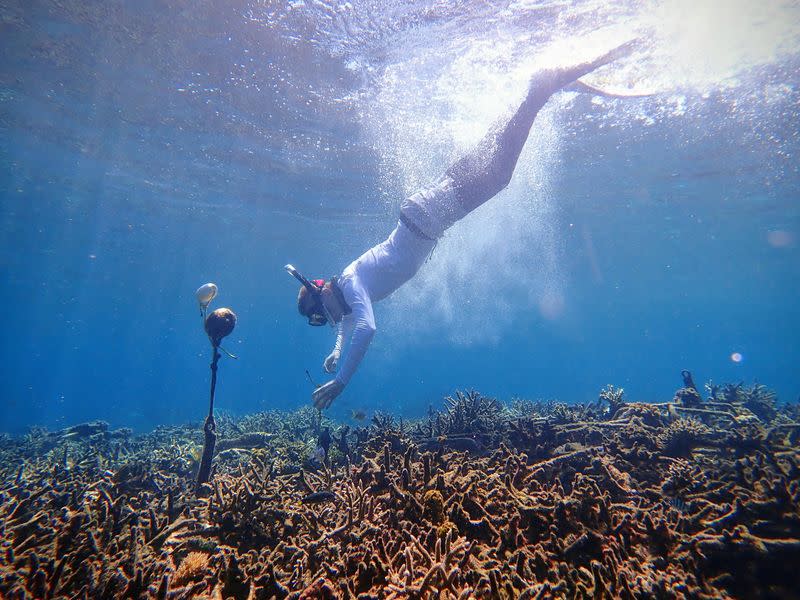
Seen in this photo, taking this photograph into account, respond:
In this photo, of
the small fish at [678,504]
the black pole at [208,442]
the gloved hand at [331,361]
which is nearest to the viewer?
the small fish at [678,504]

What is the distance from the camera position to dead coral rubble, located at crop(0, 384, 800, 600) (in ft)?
6.48

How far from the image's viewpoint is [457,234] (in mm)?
26266

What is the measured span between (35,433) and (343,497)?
14605 mm

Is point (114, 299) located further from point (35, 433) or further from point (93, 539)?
point (93, 539)

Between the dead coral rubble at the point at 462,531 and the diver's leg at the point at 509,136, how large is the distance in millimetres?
4614

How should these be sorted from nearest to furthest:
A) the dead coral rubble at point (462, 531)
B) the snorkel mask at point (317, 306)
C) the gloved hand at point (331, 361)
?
the dead coral rubble at point (462, 531) → the gloved hand at point (331, 361) → the snorkel mask at point (317, 306)

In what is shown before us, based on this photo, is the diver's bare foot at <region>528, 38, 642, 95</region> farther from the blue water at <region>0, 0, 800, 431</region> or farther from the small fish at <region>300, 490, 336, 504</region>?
the small fish at <region>300, 490, 336, 504</region>

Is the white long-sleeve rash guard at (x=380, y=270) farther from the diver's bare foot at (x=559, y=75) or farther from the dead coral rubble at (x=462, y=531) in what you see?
the diver's bare foot at (x=559, y=75)

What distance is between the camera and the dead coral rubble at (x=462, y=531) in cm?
197

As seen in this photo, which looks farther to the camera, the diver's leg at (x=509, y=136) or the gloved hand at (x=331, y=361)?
the diver's leg at (x=509, y=136)

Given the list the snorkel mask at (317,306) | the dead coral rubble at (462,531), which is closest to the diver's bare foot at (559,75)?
the snorkel mask at (317,306)

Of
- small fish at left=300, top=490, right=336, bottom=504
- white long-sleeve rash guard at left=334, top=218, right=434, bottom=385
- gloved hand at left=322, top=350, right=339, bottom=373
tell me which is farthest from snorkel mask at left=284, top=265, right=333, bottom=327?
small fish at left=300, top=490, right=336, bottom=504

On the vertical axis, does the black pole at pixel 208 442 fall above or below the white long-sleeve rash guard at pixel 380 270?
below

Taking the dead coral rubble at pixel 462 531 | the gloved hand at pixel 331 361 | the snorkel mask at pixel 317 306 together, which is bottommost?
the dead coral rubble at pixel 462 531
